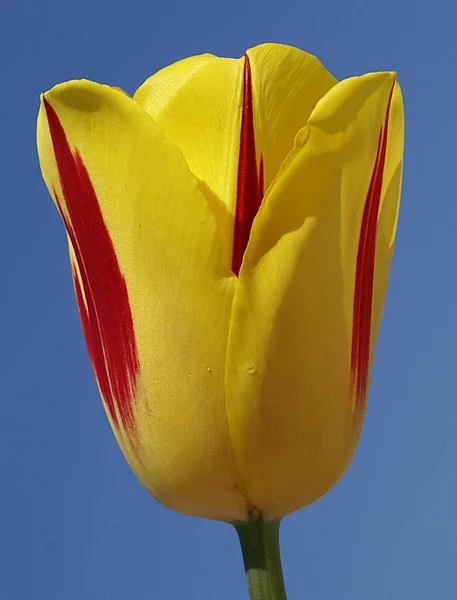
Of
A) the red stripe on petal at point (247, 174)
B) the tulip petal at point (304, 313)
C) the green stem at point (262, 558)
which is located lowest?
the green stem at point (262, 558)

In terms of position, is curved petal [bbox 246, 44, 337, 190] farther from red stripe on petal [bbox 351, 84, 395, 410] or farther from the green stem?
the green stem

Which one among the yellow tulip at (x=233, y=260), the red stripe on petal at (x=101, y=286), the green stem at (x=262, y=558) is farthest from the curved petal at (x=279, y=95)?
the green stem at (x=262, y=558)

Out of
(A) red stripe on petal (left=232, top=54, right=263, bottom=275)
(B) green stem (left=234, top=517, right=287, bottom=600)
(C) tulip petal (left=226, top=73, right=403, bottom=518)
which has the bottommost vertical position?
(B) green stem (left=234, top=517, right=287, bottom=600)

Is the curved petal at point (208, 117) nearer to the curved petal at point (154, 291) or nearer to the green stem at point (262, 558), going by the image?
the curved petal at point (154, 291)

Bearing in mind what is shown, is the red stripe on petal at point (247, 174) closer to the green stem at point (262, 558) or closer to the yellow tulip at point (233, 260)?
the yellow tulip at point (233, 260)

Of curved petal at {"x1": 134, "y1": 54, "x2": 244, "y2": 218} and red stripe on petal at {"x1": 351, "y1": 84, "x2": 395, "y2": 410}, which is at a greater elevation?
curved petal at {"x1": 134, "y1": 54, "x2": 244, "y2": 218}

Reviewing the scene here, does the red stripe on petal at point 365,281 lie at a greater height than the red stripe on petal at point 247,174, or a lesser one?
lesser

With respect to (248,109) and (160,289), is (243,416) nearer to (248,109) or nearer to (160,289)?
(160,289)

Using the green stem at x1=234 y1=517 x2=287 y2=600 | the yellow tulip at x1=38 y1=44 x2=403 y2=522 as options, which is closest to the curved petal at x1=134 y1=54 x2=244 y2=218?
the yellow tulip at x1=38 y1=44 x2=403 y2=522
